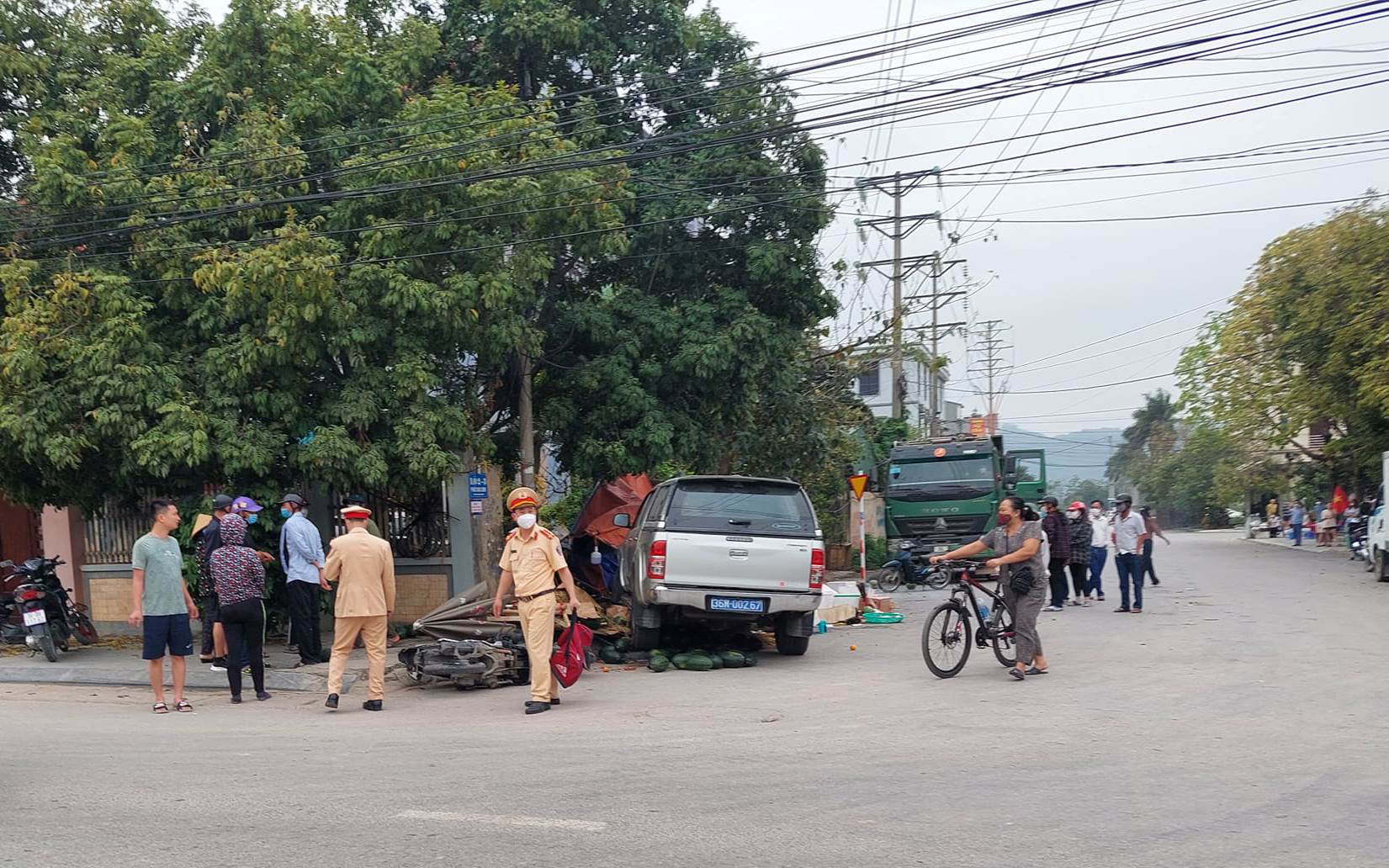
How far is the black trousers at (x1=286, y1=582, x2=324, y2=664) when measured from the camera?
526 inches

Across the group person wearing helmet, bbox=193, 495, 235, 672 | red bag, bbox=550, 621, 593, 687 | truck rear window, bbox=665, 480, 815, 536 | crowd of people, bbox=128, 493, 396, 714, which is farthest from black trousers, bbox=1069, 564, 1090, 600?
person wearing helmet, bbox=193, 495, 235, 672

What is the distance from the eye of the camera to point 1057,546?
736 inches

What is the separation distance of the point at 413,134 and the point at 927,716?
9.92m

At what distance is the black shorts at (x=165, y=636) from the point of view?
1055 cm

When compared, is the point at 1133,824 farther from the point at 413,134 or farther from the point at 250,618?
the point at 413,134

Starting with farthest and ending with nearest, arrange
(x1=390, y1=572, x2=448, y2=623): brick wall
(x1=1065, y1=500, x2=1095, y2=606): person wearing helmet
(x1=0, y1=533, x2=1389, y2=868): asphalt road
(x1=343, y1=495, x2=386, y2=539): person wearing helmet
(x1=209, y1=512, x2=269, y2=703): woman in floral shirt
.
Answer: (x1=1065, y1=500, x2=1095, y2=606): person wearing helmet < (x1=390, y1=572, x2=448, y2=623): brick wall < (x1=343, y1=495, x2=386, y2=539): person wearing helmet < (x1=209, y1=512, x2=269, y2=703): woman in floral shirt < (x1=0, y1=533, x2=1389, y2=868): asphalt road

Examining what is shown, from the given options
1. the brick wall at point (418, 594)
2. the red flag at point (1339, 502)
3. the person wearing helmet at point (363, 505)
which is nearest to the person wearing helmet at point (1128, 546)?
the brick wall at point (418, 594)

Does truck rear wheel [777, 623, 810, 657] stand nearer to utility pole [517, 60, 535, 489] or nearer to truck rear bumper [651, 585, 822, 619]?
truck rear bumper [651, 585, 822, 619]

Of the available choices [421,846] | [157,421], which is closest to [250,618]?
[157,421]

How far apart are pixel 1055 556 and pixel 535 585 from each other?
36.2ft

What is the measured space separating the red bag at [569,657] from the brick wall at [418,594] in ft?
22.1

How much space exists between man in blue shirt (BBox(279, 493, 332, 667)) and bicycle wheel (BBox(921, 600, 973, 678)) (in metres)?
6.56

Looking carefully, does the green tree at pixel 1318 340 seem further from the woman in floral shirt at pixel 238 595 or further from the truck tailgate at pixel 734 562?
the woman in floral shirt at pixel 238 595

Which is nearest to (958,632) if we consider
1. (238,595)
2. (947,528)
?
(238,595)
